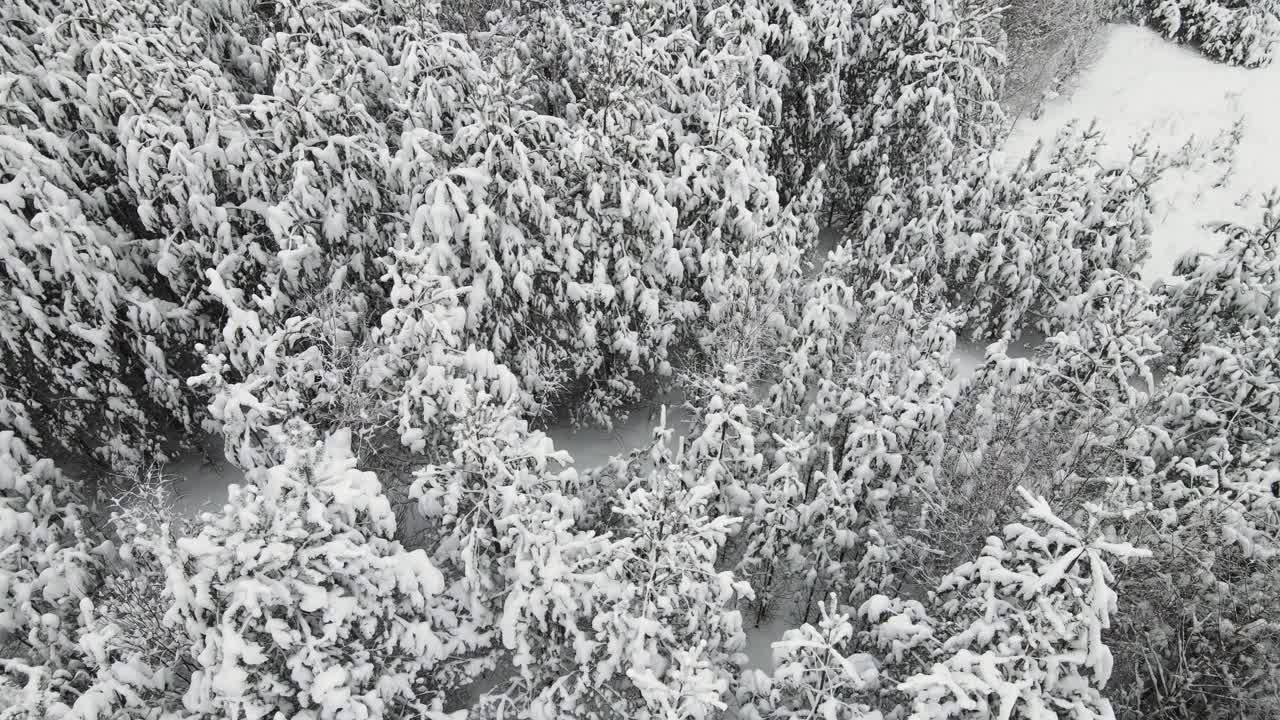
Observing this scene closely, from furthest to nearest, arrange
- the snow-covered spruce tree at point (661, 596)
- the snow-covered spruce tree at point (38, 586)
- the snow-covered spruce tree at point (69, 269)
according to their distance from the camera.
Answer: the snow-covered spruce tree at point (69, 269), the snow-covered spruce tree at point (661, 596), the snow-covered spruce tree at point (38, 586)

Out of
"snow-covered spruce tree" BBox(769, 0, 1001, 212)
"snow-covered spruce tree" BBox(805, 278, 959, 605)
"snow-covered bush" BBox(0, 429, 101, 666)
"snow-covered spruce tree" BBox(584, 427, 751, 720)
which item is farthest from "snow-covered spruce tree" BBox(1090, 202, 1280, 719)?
"snow-covered bush" BBox(0, 429, 101, 666)

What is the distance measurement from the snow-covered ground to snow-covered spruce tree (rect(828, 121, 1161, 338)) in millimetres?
4370

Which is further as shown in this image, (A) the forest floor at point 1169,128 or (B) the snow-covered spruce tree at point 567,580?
(A) the forest floor at point 1169,128

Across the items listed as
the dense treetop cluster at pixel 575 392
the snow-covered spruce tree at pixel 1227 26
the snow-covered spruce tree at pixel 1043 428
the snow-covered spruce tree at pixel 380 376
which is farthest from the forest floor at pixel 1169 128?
the snow-covered spruce tree at pixel 380 376

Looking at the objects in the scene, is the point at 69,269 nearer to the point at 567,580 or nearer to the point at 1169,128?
the point at 567,580

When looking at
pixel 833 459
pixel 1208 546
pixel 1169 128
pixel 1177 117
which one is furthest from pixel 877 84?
pixel 1177 117

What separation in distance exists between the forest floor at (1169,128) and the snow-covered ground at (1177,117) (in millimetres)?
32

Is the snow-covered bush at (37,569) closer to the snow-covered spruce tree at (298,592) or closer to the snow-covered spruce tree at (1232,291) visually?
the snow-covered spruce tree at (298,592)

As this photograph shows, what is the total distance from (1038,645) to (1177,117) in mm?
22473

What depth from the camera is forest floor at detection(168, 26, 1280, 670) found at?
13734 millimetres

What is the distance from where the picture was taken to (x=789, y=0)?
13.1 metres

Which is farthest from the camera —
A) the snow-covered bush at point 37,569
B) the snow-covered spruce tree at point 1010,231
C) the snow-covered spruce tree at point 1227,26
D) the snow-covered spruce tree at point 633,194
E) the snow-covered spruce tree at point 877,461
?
the snow-covered spruce tree at point 1227,26

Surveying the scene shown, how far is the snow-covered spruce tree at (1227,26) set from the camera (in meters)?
22.3

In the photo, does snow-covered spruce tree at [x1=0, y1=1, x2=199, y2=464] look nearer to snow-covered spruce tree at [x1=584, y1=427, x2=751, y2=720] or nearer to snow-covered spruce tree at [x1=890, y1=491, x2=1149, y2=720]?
snow-covered spruce tree at [x1=584, y1=427, x2=751, y2=720]
